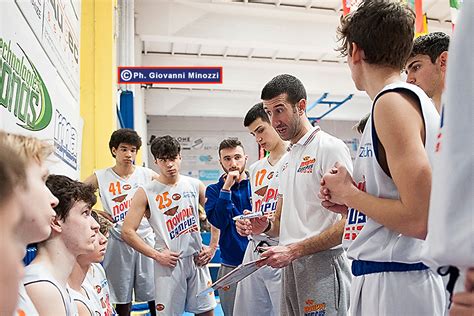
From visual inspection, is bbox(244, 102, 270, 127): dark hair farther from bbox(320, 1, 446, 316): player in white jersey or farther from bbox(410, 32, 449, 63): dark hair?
bbox(320, 1, 446, 316): player in white jersey

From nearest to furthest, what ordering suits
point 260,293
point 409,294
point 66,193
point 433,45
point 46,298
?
point 409,294, point 46,298, point 66,193, point 433,45, point 260,293

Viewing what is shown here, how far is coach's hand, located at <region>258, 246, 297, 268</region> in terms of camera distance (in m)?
2.23

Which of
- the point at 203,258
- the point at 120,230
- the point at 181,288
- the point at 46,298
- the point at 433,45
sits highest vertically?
the point at 433,45

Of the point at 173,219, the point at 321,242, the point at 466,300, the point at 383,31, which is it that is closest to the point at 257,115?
the point at 173,219

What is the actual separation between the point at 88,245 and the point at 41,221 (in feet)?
3.19

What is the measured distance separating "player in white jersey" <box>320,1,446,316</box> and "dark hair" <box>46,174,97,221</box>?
114cm

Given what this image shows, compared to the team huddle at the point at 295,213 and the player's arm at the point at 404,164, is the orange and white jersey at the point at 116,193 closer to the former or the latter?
the team huddle at the point at 295,213

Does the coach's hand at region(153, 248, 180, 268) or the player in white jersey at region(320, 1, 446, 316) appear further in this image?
the coach's hand at region(153, 248, 180, 268)

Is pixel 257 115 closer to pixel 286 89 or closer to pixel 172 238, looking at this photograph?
pixel 286 89

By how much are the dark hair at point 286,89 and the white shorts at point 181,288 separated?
1.83 metres

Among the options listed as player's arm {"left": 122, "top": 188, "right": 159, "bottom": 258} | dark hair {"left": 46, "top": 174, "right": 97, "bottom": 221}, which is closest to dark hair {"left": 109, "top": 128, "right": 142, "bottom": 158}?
player's arm {"left": 122, "top": 188, "right": 159, "bottom": 258}

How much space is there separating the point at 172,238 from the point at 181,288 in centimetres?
41

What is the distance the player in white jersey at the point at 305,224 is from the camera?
2266 millimetres

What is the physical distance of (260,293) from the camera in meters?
3.15
